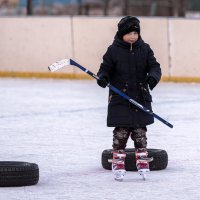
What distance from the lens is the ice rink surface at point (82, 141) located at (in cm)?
722

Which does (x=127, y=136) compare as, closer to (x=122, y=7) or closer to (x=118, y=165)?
(x=118, y=165)

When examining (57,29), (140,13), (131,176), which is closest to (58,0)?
(140,13)

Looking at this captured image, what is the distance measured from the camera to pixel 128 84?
7.77m

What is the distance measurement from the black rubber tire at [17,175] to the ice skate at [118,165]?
0.68 meters

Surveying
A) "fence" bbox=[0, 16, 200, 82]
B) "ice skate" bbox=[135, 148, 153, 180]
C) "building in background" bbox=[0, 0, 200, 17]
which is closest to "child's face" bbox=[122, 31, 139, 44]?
"ice skate" bbox=[135, 148, 153, 180]

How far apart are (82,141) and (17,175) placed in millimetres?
3142

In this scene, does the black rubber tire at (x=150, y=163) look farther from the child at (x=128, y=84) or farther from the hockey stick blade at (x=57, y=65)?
the hockey stick blade at (x=57, y=65)

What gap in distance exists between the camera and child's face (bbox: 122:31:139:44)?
768 centimetres

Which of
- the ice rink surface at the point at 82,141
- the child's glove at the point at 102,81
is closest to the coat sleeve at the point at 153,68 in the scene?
the child's glove at the point at 102,81

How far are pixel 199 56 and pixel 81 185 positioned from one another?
1124cm

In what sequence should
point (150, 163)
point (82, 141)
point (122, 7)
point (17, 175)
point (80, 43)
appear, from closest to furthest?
point (17, 175)
point (150, 163)
point (82, 141)
point (80, 43)
point (122, 7)

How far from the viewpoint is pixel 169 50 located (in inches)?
731

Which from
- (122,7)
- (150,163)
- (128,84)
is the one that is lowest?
(122,7)

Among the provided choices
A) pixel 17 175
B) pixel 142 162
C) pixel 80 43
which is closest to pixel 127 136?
pixel 142 162
